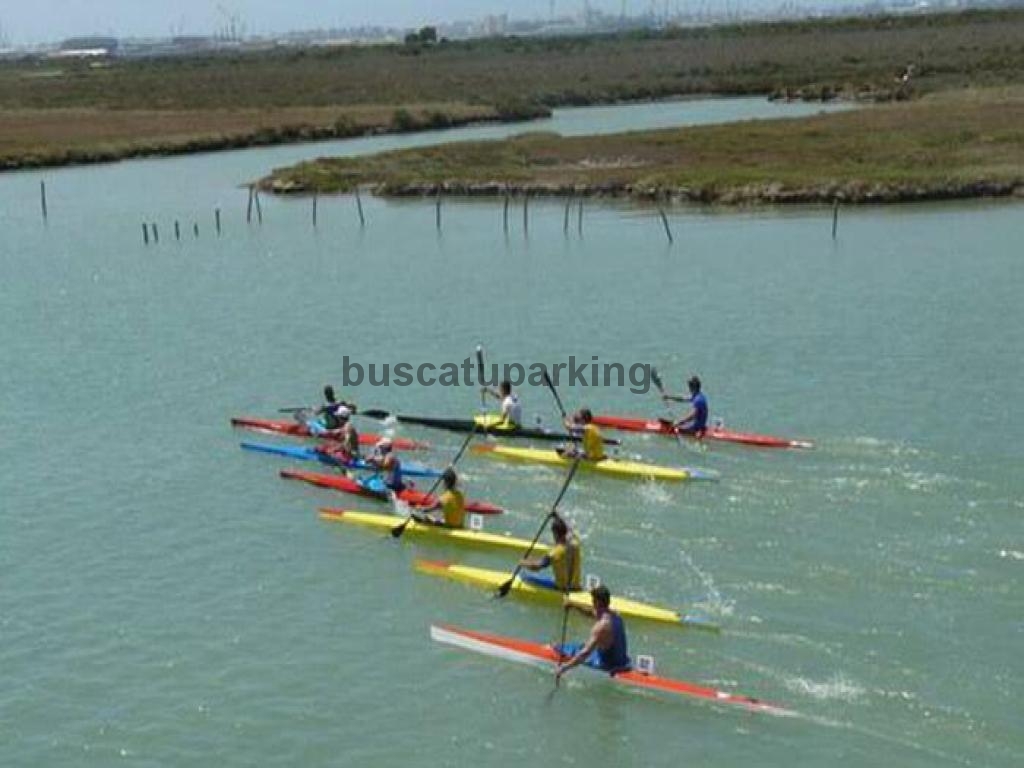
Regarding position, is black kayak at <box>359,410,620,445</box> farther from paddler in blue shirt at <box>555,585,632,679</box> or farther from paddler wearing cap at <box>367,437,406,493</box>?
paddler in blue shirt at <box>555,585,632,679</box>

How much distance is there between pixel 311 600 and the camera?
2519cm

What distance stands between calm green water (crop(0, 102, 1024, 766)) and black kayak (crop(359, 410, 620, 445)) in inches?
20.9

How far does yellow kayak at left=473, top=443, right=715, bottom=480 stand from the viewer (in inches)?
1178

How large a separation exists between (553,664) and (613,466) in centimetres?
921

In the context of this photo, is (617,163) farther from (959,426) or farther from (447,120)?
(959,426)

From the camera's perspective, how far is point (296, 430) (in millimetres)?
34750

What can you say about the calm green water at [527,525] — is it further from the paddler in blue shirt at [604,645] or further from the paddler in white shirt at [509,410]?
the paddler in white shirt at [509,410]

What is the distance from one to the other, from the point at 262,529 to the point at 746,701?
11.9m

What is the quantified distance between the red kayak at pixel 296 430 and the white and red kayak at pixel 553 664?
10.6 m

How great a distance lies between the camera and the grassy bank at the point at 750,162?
6694 cm

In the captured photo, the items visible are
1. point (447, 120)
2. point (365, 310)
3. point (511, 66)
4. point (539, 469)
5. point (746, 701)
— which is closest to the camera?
point (746, 701)

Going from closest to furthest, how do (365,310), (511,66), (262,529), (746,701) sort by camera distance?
(746,701) < (262,529) < (365,310) < (511,66)

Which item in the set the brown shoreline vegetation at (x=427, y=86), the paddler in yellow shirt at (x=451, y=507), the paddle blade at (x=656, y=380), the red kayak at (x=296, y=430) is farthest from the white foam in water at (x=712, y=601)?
the brown shoreline vegetation at (x=427, y=86)

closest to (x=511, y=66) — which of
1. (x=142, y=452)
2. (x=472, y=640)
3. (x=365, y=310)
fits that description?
(x=365, y=310)
